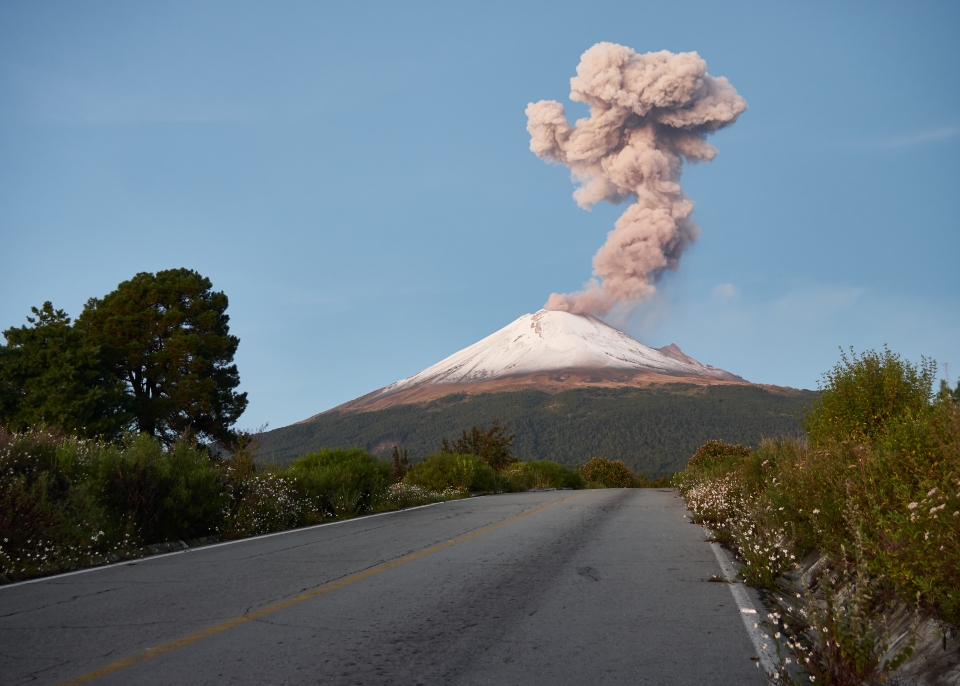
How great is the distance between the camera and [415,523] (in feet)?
43.2

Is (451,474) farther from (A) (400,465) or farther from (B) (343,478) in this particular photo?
(B) (343,478)

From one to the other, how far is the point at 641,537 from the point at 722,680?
7.03m

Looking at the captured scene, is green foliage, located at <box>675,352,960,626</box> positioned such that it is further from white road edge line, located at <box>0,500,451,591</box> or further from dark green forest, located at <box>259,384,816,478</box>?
dark green forest, located at <box>259,384,816,478</box>

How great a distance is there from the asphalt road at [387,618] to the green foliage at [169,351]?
30.3 metres

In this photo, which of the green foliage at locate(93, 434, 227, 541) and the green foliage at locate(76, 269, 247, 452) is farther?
the green foliage at locate(76, 269, 247, 452)

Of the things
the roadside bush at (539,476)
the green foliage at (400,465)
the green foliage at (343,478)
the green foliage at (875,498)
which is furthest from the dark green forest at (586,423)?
the green foliage at (875,498)

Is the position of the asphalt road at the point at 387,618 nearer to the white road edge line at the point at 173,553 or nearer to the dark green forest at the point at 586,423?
the white road edge line at the point at 173,553

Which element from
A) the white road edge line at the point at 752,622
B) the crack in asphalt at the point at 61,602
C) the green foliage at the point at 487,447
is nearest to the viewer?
the white road edge line at the point at 752,622

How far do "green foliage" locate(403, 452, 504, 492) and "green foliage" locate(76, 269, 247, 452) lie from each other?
49.9ft

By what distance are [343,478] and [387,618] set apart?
10966 millimetres

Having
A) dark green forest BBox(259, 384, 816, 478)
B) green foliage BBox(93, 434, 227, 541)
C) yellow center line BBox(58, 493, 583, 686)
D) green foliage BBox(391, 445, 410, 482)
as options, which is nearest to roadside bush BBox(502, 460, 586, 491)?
green foliage BBox(391, 445, 410, 482)

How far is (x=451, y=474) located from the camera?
89.8 feet

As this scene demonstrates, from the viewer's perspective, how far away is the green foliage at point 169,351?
122ft

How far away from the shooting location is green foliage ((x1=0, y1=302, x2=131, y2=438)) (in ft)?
103
